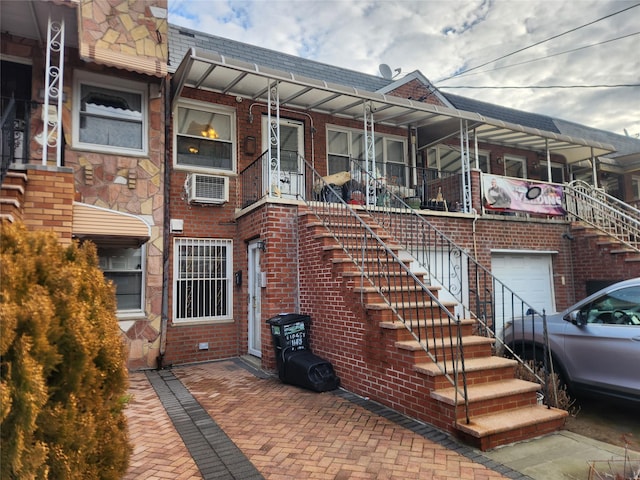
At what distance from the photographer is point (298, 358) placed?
582cm

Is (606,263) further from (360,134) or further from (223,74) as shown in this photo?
(223,74)

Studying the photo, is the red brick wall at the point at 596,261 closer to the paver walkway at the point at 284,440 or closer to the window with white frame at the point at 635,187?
the paver walkway at the point at 284,440

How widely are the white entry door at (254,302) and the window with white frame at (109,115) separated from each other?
108 inches

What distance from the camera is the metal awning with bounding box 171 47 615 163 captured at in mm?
6904

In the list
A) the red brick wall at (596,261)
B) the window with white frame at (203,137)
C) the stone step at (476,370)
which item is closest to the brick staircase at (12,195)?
the window with white frame at (203,137)

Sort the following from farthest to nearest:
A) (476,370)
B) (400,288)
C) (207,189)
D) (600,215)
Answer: (600,215) < (207,189) < (400,288) < (476,370)

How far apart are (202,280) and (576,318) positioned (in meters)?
6.12

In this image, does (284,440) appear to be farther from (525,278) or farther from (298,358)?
(525,278)

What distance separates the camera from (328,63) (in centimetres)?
1154

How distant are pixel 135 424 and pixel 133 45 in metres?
6.58

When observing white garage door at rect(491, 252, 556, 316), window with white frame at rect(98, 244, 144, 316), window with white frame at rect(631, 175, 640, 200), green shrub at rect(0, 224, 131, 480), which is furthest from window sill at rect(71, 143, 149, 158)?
window with white frame at rect(631, 175, 640, 200)

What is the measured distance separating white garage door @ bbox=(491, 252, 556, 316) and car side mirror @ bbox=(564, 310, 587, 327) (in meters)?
4.10

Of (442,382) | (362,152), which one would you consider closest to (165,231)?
(362,152)

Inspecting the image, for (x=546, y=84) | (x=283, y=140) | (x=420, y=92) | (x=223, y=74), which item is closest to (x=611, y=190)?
(x=546, y=84)
